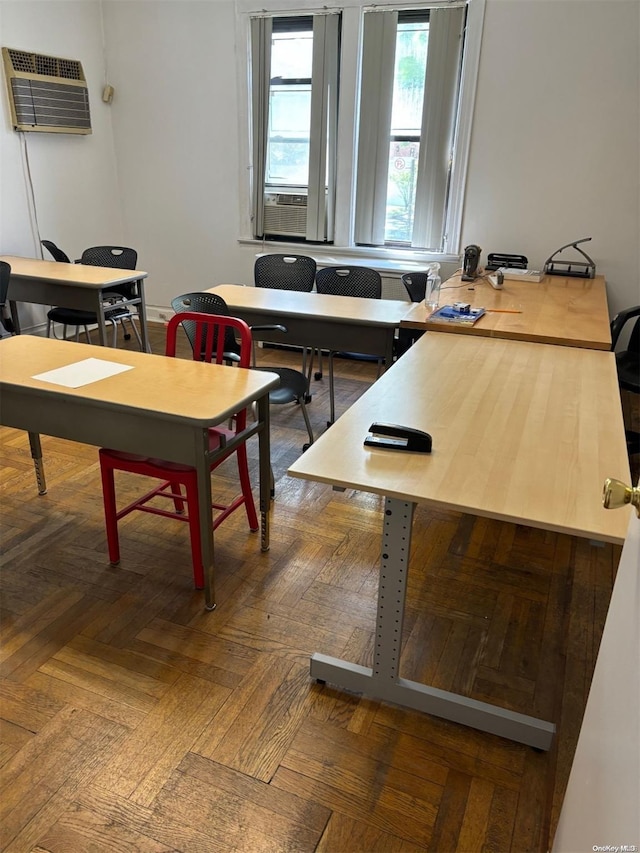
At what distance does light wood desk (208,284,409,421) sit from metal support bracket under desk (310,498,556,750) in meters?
1.65

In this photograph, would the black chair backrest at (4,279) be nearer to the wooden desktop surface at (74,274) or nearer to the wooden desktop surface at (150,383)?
the wooden desktop surface at (74,274)

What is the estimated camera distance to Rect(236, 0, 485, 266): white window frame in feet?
14.6

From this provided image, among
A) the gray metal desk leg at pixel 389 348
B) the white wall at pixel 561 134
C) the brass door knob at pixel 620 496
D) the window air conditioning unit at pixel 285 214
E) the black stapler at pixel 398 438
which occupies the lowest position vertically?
the gray metal desk leg at pixel 389 348

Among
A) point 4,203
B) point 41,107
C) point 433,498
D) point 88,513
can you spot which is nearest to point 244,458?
point 88,513

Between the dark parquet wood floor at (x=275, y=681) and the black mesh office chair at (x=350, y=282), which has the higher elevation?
the black mesh office chair at (x=350, y=282)

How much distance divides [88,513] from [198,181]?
12.9ft

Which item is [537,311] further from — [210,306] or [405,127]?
[405,127]

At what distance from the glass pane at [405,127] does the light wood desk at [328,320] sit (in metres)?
1.81

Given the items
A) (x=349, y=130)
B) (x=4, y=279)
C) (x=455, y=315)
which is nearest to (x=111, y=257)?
(x=4, y=279)

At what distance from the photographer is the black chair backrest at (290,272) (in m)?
4.01

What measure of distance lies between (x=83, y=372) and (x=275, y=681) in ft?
4.23

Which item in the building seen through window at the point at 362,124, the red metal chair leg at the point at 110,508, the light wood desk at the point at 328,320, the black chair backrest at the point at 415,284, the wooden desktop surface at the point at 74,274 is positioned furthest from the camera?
the building seen through window at the point at 362,124

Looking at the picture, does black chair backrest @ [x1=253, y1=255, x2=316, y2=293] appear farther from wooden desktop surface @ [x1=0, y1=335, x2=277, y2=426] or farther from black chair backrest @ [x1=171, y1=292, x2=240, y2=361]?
wooden desktop surface @ [x1=0, y1=335, x2=277, y2=426]

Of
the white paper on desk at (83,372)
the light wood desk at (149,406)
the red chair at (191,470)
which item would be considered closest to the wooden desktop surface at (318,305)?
the red chair at (191,470)
